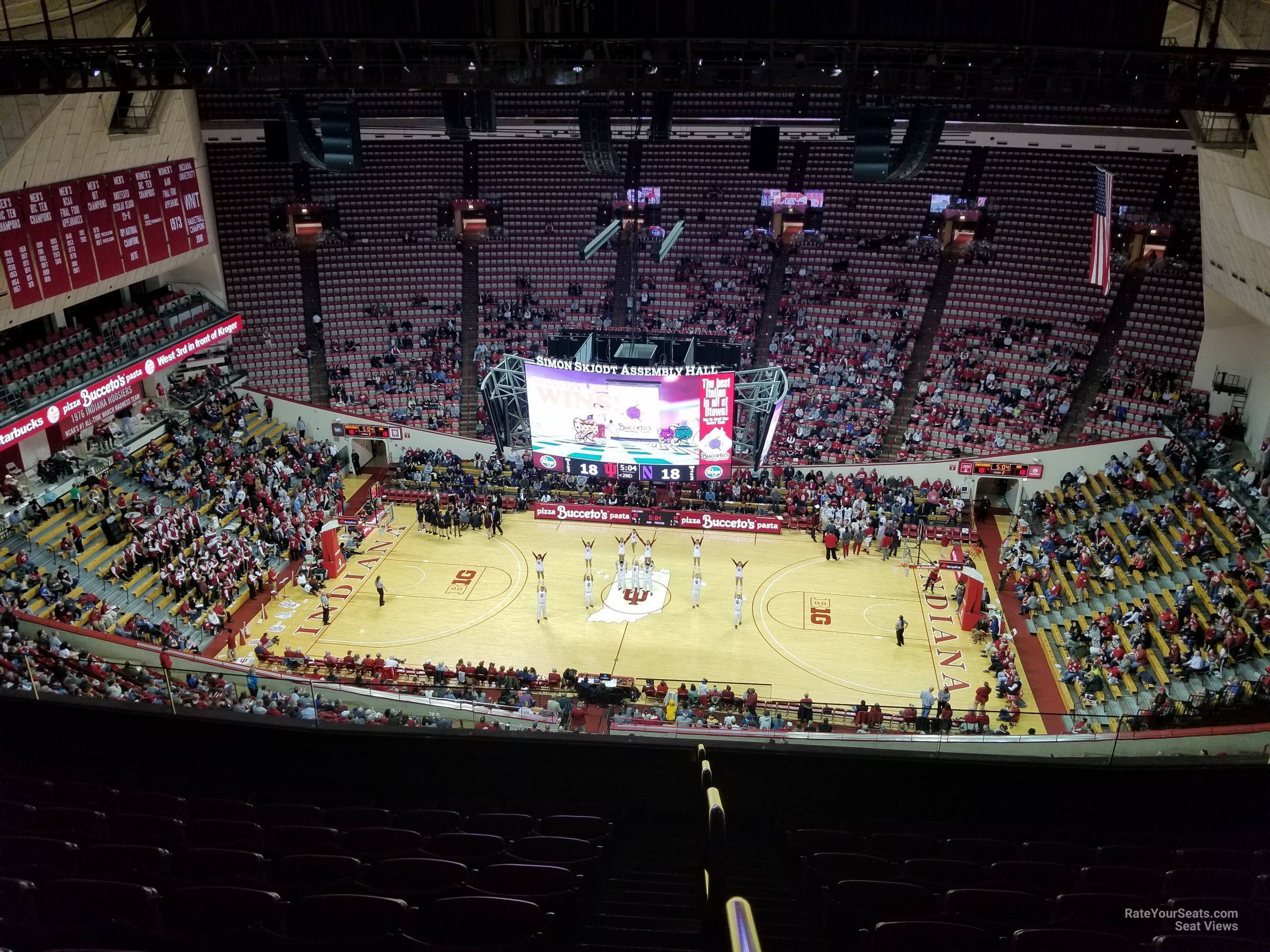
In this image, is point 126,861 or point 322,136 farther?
point 322,136

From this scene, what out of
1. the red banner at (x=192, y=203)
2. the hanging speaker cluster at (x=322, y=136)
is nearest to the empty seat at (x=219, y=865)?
the hanging speaker cluster at (x=322, y=136)

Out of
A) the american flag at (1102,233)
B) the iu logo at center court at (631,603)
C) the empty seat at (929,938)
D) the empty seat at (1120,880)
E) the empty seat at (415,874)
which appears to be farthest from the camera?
the iu logo at center court at (631,603)

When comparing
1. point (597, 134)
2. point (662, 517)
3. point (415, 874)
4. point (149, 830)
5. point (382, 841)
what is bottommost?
point (662, 517)

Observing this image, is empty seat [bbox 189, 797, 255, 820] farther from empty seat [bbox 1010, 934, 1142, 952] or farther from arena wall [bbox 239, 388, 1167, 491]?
arena wall [bbox 239, 388, 1167, 491]

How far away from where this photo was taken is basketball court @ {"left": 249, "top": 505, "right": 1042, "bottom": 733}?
22844mm

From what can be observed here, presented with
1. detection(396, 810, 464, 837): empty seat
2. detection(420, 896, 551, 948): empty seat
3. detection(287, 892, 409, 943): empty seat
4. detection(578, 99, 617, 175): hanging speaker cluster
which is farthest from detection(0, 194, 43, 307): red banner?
detection(420, 896, 551, 948): empty seat

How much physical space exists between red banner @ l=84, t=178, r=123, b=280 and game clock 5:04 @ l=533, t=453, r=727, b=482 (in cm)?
1375

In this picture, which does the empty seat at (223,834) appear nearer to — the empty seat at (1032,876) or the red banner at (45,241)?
the empty seat at (1032,876)

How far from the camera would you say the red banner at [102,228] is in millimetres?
27484

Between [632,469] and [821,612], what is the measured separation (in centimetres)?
715

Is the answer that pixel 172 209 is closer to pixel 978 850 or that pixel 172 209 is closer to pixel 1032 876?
pixel 978 850

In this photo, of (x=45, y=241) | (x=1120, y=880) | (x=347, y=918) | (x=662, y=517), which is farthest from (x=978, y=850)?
(x=45, y=241)

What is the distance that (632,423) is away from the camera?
93.1ft

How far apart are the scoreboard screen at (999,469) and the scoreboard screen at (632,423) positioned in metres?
7.77
